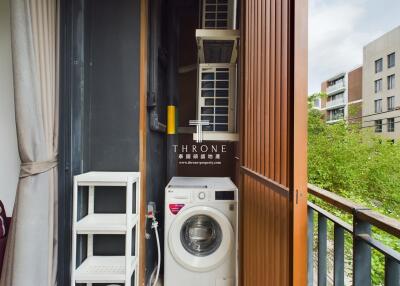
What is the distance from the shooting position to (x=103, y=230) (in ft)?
5.31

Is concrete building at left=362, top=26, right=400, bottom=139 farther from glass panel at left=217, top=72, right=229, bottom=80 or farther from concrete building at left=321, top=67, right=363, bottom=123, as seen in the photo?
glass panel at left=217, top=72, right=229, bottom=80

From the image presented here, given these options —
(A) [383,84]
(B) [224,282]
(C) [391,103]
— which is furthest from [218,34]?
(A) [383,84]

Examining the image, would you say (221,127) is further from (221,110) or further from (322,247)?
(322,247)

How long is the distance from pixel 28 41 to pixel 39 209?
0.93 meters

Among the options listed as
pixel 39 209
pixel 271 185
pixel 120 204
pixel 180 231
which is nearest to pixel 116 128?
pixel 120 204

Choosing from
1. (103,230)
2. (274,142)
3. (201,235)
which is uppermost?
(274,142)

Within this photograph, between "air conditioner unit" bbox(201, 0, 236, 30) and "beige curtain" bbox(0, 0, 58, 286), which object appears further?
"air conditioner unit" bbox(201, 0, 236, 30)

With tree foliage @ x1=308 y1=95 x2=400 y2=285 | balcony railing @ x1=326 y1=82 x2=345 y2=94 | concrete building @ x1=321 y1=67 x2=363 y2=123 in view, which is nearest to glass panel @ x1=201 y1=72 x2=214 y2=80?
tree foliage @ x1=308 y1=95 x2=400 y2=285

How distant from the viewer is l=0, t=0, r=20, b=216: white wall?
5.91 ft

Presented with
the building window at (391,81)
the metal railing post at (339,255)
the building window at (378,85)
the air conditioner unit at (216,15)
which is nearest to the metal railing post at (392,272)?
the metal railing post at (339,255)

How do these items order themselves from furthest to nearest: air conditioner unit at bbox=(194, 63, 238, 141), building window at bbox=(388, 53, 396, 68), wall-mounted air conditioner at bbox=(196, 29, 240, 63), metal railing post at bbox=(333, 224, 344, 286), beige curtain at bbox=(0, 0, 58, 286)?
building window at bbox=(388, 53, 396, 68)
air conditioner unit at bbox=(194, 63, 238, 141)
wall-mounted air conditioner at bbox=(196, 29, 240, 63)
beige curtain at bbox=(0, 0, 58, 286)
metal railing post at bbox=(333, 224, 344, 286)

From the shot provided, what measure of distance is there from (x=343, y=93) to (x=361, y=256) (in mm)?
37636

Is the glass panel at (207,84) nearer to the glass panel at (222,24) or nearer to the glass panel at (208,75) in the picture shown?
the glass panel at (208,75)

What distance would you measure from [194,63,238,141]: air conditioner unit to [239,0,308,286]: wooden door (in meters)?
0.42
